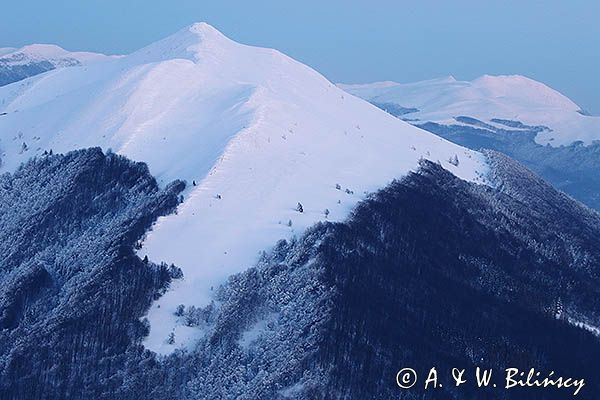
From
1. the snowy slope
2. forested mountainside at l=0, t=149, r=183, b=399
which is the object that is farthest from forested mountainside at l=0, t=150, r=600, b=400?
the snowy slope

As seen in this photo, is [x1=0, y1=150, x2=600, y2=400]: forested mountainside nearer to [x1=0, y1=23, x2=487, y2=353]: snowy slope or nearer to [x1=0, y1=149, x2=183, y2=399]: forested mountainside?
[x1=0, y1=149, x2=183, y2=399]: forested mountainside

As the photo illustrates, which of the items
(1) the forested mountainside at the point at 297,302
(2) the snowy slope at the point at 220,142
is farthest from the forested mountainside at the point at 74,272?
(2) the snowy slope at the point at 220,142

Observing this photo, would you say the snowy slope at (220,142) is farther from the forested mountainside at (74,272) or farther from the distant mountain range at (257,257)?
the forested mountainside at (74,272)

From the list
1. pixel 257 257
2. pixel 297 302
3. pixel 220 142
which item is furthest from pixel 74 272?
pixel 220 142

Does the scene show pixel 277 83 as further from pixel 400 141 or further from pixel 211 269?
pixel 211 269

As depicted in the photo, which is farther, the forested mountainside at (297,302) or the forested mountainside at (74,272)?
the forested mountainside at (74,272)

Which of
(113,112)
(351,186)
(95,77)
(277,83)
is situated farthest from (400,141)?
(95,77)
